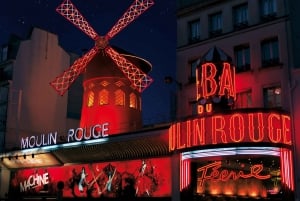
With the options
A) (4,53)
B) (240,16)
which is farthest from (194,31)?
(4,53)

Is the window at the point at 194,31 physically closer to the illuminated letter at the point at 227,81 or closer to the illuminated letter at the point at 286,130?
the illuminated letter at the point at 227,81

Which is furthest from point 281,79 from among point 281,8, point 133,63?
point 133,63

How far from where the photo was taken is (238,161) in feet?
51.8

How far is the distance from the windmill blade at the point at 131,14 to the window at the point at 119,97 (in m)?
2.51

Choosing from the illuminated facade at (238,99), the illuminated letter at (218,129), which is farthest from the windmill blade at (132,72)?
the illuminated letter at (218,129)

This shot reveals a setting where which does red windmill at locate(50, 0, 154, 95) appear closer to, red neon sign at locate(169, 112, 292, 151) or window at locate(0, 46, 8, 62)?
window at locate(0, 46, 8, 62)

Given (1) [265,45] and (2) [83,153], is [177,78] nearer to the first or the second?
(1) [265,45]

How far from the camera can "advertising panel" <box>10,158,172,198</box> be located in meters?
16.4

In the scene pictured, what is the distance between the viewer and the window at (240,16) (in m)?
15.5

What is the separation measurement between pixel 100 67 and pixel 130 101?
203 centimetres

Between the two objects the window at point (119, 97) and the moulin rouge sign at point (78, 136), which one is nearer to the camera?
the moulin rouge sign at point (78, 136)

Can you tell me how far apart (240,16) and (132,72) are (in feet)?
20.8

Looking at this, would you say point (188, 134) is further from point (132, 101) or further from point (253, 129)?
point (132, 101)

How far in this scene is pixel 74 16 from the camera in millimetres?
21766
